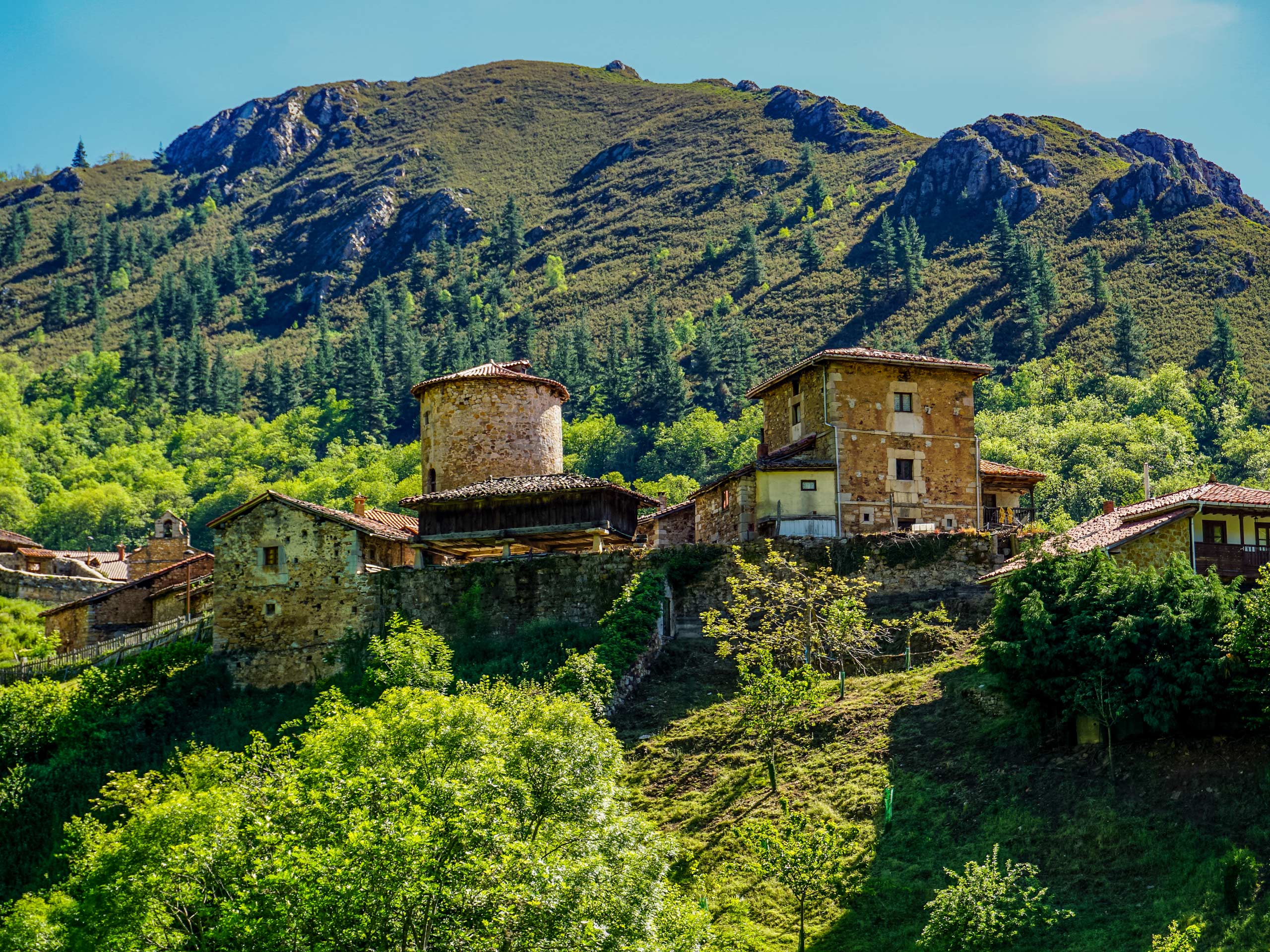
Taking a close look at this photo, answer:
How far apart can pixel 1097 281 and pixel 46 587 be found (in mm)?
108996

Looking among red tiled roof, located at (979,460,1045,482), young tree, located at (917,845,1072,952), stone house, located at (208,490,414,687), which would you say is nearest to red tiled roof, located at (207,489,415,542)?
stone house, located at (208,490,414,687)

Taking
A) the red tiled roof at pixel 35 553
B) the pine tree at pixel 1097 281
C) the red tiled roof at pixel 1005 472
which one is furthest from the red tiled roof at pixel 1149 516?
the pine tree at pixel 1097 281

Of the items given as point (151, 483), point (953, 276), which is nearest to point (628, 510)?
point (151, 483)

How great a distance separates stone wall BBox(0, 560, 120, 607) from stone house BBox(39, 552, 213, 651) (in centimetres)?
1381

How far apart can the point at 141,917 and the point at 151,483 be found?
121301mm

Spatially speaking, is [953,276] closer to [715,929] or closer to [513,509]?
[513,509]

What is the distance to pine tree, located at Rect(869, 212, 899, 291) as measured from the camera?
164m

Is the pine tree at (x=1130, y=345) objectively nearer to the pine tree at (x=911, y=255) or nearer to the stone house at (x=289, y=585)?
the pine tree at (x=911, y=255)

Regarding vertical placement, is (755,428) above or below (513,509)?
above

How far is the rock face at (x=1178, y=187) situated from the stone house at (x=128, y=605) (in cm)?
13012

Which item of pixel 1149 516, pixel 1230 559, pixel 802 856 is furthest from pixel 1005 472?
pixel 802 856

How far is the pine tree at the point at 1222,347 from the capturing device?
128750mm

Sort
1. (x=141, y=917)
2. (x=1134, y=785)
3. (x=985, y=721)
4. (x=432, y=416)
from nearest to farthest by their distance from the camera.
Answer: (x=141, y=917), (x=1134, y=785), (x=985, y=721), (x=432, y=416)

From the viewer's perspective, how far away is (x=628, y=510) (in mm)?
49000
